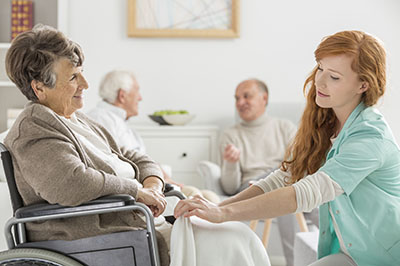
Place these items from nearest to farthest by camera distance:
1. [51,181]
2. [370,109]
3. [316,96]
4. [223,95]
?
[51,181] → [370,109] → [316,96] → [223,95]

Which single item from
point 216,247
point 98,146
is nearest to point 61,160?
point 98,146

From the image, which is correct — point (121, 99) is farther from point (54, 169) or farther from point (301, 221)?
point (54, 169)

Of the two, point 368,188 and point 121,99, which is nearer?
point 368,188

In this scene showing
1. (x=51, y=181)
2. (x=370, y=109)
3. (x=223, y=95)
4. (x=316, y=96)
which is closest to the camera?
(x=51, y=181)

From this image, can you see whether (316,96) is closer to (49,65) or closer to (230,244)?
(230,244)

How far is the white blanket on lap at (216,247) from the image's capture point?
154cm

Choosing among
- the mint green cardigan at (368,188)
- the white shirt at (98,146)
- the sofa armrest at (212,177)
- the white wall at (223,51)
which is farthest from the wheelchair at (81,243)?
the white wall at (223,51)

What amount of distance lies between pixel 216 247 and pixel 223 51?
3.14 meters

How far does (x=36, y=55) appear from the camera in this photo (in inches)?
63.4

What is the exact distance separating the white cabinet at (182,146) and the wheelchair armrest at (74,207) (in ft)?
8.68

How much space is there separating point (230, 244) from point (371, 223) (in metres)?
0.40

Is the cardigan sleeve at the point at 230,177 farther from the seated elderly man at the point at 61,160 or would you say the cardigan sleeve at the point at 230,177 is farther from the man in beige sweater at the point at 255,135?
the seated elderly man at the point at 61,160

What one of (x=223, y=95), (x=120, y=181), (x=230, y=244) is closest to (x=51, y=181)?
(x=120, y=181)

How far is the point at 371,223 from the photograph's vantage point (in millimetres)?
1559
